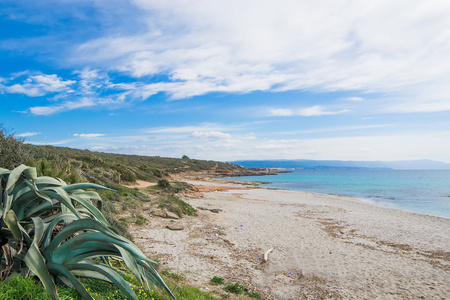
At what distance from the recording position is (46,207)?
12.1 feet

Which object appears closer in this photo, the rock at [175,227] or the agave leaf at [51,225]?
the agave leaf at [51,225]

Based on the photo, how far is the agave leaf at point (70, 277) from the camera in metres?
2.83

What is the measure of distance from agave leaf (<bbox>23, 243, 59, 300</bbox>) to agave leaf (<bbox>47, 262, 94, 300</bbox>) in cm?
20

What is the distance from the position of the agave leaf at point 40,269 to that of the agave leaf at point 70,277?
201mm

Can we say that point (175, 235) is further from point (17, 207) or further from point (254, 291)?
point (17, 207)

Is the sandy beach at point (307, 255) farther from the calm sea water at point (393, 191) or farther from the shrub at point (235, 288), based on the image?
the calm sea water at point (393, 191)

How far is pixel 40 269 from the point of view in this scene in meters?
2.69

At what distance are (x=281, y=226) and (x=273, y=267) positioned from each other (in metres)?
5.78

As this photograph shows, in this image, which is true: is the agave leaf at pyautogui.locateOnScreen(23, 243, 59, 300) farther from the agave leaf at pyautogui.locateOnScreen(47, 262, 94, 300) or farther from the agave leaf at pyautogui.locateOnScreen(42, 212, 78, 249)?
the agave leaf at pyautogui.locateOnScreen(42, 212, 78, 249)

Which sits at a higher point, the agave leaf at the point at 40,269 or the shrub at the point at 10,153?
the shrub at the point at 10,153

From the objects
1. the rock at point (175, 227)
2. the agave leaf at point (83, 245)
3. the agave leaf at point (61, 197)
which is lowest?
the rock at point (175, 227)

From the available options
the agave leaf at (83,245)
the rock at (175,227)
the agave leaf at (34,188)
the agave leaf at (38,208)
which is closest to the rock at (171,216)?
the rock at (175,227)

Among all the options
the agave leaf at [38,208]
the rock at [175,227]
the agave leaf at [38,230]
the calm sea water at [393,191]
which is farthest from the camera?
the calm sea water at [393,191]

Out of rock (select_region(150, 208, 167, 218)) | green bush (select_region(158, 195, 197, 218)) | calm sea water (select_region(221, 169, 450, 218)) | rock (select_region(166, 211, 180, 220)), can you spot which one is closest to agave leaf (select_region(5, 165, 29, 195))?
rock (select_region(150, 208, 167, 218))
